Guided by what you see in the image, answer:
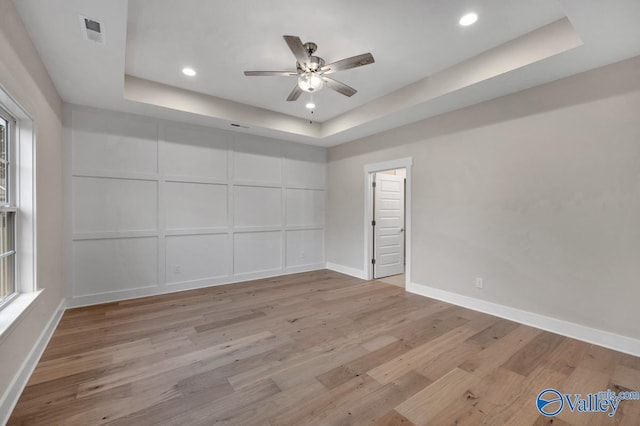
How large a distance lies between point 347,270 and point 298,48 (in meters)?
4.37

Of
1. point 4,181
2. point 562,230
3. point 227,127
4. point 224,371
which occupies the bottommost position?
point 224,371

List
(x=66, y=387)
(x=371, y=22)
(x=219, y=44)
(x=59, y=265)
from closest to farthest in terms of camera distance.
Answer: (x=66, y=387) → (x=371, y=22) → (x=219, y=44) → (x=59, y=265)

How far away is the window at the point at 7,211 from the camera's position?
2.18 metres

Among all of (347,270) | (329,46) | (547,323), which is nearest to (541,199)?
(547,323)

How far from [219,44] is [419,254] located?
3.88m

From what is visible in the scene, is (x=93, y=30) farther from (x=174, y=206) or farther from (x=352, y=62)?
(x=174, y=206)

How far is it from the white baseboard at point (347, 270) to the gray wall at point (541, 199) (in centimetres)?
117

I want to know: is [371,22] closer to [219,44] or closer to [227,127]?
[219,44]

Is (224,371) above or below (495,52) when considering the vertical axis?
below

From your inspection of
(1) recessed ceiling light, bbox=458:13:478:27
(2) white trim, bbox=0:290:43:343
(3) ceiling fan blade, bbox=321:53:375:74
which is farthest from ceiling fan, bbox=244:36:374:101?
(2) white trim, bbox=0:290:43:343

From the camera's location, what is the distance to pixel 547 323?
10.1ft

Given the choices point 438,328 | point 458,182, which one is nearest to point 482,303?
point 438,328

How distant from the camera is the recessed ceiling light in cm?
242

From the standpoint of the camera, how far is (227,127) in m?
4.73
